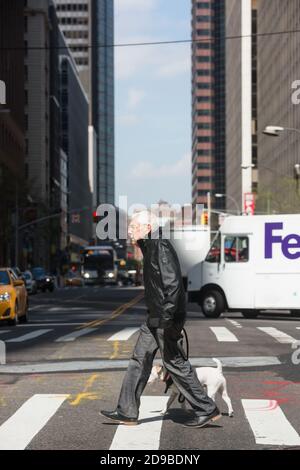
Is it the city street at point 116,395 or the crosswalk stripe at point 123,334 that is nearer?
the city street at point 116,395

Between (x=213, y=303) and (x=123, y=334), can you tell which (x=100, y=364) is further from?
(x=213, y=303)

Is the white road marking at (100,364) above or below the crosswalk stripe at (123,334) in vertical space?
above

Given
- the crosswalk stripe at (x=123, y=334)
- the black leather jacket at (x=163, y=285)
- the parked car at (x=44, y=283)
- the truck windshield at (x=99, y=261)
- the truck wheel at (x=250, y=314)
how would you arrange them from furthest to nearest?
the truck windshield at (x=99, y=261), the parked car at (x=44, y=283), the truck wheel at (x=250, y=314), the crosswalk stripe at (x=123, y=334), the black leather jacket at (x=163, y=285)

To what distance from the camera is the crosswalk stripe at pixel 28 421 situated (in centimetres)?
772

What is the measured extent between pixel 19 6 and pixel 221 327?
88382 millimetres

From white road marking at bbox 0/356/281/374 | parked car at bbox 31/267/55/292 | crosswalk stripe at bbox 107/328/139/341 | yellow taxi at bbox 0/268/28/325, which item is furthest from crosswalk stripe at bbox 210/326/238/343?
parked car at bbox 31/267/55/292

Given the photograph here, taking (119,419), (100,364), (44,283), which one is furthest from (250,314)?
(44,283)

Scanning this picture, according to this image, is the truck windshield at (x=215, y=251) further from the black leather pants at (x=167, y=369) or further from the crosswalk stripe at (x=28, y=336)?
the black leather pants at (x=167, y=369)

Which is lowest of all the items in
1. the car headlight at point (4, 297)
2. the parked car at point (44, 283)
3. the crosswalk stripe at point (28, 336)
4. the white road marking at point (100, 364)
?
the parked car at point (44, 283)

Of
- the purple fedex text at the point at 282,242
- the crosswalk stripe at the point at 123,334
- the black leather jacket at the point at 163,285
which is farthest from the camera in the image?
the purple fedex text at the point at 282,242

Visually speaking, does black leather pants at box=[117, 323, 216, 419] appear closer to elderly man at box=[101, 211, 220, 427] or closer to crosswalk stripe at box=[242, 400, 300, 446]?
elderly man at box=[101, 211, 220, 427]

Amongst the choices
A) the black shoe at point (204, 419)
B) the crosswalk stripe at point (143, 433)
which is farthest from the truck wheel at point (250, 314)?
Result: the black shoe at point (204, 419)

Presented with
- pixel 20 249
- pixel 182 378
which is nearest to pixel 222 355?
pixel 182 378

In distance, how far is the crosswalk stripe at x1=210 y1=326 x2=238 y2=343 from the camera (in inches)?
728
